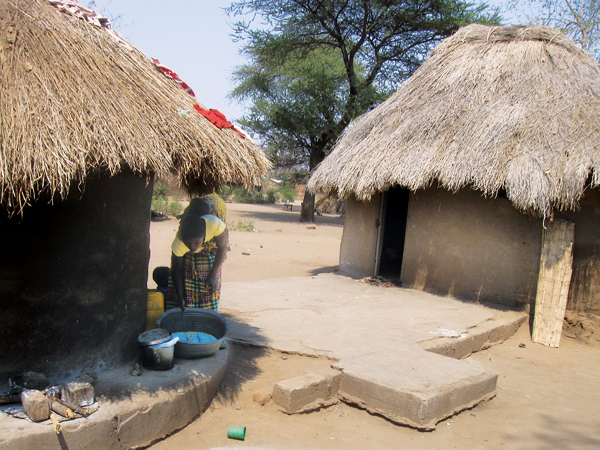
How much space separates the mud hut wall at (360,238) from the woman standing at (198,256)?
13.2 ft

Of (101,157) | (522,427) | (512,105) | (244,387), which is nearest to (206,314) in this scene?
(244,387)

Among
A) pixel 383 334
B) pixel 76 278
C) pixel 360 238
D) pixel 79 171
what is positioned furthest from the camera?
pixel 360 238

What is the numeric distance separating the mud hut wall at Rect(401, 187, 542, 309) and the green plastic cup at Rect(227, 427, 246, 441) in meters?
4.55

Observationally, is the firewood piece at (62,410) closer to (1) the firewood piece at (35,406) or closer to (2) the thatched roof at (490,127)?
(1) the firewood piece at (35,406)

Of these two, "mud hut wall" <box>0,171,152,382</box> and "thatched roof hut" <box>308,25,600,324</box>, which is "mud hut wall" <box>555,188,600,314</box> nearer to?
"thatched roof hut" <box>308,25,600,324</box>

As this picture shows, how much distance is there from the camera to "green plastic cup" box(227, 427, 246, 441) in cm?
308

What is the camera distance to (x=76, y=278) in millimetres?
3012

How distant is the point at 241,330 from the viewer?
4844mm

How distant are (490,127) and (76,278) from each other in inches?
217

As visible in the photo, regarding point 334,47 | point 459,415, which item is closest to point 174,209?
point 334,47

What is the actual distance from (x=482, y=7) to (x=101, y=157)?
60.8ft

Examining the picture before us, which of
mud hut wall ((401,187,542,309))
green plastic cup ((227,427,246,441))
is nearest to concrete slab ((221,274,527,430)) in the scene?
mud hut wall ((401,187,542,309))

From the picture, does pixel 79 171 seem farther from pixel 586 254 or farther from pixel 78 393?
pixel 586 254

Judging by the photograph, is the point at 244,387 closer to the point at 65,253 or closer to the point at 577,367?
the point at 65,253
